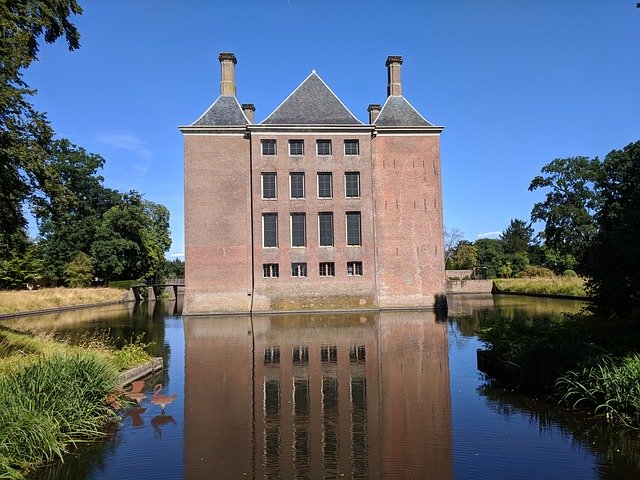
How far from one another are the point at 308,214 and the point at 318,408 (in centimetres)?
2257

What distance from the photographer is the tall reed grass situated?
6262mm

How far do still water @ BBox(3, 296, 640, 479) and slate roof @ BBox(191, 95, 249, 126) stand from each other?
20.8 meters

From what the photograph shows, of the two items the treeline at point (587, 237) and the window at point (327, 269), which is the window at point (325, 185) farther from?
the treeline at point (587, 237)

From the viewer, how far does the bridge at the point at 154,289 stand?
51.1 meters

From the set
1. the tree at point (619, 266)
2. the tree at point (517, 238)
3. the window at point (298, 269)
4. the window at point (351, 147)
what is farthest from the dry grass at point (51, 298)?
the tree at point (517, 238)

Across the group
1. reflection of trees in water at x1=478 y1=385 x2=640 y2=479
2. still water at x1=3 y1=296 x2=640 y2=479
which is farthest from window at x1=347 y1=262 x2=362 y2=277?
reflection of trees in water at x1=478 y1=385 x2=640 y2=479

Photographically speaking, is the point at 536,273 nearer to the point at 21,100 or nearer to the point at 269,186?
the point at 269,186

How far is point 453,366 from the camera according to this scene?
41.3 ft

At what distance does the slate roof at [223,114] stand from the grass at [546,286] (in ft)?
81.9

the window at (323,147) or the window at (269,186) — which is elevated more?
the window at (323,147)

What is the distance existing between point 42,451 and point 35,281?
5002 centimetres

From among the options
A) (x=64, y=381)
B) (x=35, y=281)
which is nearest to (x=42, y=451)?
(x=64, y=381)

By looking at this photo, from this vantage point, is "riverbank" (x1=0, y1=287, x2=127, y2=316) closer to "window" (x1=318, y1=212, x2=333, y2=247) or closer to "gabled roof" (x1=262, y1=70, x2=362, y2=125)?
"window" (x1=318, y1=212, x2=333, y2=247)

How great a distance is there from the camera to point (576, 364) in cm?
894
